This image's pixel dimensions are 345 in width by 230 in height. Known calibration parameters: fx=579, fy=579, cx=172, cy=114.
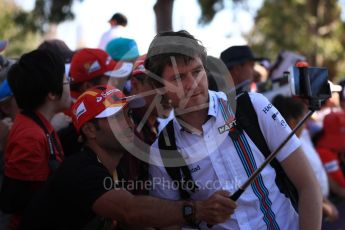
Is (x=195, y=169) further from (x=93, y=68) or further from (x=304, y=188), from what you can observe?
(x=93, y=68)

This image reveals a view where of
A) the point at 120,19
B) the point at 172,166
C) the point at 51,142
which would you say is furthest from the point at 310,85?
the point at 120,19

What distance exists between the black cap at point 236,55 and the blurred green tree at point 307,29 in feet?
45.7

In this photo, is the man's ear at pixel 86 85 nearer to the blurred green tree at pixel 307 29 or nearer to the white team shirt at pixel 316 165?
the white team shirt at pixel 316 165

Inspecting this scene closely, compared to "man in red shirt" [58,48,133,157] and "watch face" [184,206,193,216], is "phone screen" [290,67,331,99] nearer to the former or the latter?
"watch face" [184,206,193,216]

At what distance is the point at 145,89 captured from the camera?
4297 mm

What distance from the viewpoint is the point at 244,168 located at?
10.0ft

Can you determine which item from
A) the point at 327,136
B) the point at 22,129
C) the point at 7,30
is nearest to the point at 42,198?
the point at 22,129

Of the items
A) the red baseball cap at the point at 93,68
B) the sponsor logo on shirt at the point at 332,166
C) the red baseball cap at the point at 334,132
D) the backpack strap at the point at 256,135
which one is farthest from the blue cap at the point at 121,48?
the backpack strap at the point at 256,135

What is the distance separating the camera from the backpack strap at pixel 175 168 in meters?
3.12

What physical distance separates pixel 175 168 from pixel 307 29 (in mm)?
19050

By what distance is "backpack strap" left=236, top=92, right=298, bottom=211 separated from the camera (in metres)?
3.07

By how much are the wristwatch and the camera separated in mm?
793

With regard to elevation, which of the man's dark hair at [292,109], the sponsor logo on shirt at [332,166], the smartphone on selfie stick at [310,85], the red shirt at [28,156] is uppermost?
the smartphone on selfie stick at [310,85]

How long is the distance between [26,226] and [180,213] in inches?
38.3
